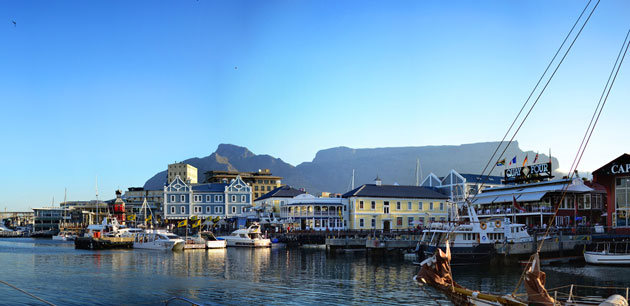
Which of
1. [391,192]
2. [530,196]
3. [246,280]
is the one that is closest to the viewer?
[246,280]

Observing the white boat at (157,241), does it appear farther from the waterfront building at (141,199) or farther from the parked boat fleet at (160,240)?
the waterfront building at (141,199)

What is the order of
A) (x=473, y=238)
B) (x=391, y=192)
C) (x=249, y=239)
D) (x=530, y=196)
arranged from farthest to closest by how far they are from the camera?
(x=391, y=192) → (x=249, y=239) → (x=530, y=196) → (x=473, y=238)

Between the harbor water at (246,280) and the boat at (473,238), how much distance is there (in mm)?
2406

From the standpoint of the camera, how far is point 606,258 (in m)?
51.0

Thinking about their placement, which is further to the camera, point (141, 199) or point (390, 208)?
point (141, 199)

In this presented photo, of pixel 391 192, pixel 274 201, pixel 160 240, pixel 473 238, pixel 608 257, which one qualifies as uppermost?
pixel 391 192

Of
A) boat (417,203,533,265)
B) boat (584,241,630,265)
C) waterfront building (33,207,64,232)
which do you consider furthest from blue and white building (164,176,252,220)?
boat (584,241,630,265)

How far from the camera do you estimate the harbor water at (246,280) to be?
30.9 metres

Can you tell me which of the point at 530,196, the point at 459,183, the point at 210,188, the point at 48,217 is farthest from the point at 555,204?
the point at 48,217

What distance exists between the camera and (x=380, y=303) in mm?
29594

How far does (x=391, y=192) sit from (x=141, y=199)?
9864cm

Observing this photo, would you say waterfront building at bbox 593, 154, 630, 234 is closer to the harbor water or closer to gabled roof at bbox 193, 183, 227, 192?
the harbor water

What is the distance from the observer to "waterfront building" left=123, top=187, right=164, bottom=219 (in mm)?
155875

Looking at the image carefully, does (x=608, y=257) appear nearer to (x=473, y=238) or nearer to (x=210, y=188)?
(x=473, y=238)
